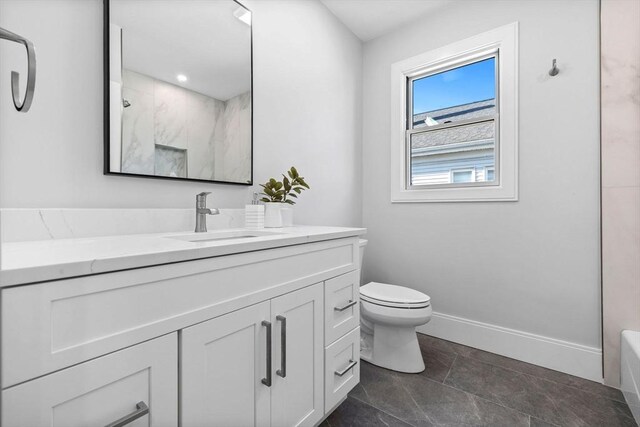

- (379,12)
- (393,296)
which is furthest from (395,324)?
(379,12)

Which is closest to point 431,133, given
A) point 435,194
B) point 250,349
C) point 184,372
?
point 435,194

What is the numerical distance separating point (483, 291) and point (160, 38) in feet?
7.73

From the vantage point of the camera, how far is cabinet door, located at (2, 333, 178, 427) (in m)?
0.58

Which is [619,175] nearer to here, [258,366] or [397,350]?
[397,350]

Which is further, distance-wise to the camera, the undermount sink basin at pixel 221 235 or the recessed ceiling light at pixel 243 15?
the recessed ceiling light at pixel 243 15

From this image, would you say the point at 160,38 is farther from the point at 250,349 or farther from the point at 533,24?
the point at 533,24

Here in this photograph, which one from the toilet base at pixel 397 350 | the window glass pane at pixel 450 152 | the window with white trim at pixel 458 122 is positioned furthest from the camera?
the window glass pane at pixel 450 152

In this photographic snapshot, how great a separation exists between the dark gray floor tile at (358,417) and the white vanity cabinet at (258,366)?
191 mm

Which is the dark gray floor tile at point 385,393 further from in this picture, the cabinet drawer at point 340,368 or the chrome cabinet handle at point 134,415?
the chrome cabinet handle at point 134,415

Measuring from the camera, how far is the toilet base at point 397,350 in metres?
1.83

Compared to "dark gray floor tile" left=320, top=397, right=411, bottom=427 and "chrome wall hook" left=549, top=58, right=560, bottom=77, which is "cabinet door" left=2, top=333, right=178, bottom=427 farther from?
"chrome wall hook" left=549, top=58, right=560, bottom=77

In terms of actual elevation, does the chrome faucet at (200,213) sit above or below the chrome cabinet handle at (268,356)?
above

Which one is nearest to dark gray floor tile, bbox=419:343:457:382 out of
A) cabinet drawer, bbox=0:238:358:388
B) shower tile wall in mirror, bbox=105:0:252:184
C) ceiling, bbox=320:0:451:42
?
cabinet drawer, bbox=0:238:358:388

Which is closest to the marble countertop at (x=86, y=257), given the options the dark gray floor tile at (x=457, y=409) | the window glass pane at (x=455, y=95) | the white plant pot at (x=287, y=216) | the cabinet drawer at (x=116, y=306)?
the cabinet drawer at (x=116, y=306)
